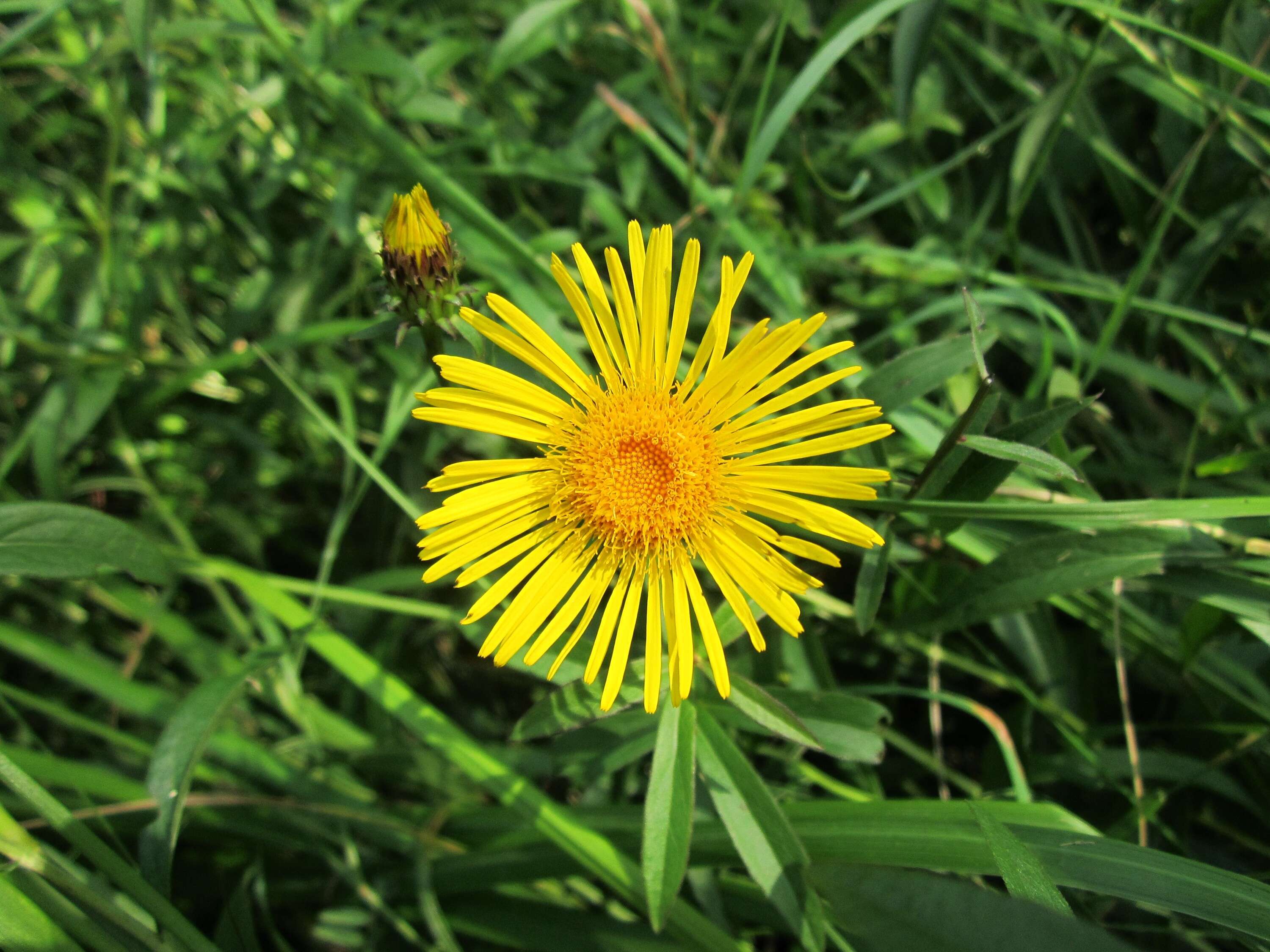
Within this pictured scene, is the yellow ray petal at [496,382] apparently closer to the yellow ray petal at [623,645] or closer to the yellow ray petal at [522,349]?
the yellow ray petal at [522,349]

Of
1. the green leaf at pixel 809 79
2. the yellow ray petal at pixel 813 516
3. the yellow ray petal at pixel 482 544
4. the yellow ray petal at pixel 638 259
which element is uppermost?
the green leaf at pixel 809 79

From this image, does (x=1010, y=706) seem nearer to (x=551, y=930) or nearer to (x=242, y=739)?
(x=551, y=930)

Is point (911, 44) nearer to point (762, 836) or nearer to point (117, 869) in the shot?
point (762, 836)

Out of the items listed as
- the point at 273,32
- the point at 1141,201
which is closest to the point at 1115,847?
the point at 1141,201

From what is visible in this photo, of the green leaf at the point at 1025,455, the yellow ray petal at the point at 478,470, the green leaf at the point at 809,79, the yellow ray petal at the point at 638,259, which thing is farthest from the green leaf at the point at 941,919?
the green leaf at the point at 809,79

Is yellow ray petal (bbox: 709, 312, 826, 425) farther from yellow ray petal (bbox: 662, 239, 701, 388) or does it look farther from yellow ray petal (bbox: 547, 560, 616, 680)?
yellow ray petal (bbox: 547, 560, 616, 680)

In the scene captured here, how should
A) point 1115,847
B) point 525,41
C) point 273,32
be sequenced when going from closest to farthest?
point 1115,847, point 273,32, point 525,41
